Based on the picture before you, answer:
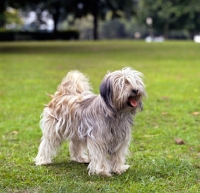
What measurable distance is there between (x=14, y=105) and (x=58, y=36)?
5058 centimetres

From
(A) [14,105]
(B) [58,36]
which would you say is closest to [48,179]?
(A) [14,105]

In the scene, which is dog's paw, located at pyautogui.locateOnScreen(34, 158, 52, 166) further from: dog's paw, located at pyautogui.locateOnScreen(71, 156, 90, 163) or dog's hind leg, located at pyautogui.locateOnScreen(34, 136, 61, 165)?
dog's paw, located at pyautogui.locateOnScreen(71, 156, 90, 163)

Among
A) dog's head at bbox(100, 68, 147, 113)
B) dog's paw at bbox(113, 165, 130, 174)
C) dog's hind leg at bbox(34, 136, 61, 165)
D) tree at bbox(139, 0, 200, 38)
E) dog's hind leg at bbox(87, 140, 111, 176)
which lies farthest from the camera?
tree at bbox(139, 0, 200, 38)

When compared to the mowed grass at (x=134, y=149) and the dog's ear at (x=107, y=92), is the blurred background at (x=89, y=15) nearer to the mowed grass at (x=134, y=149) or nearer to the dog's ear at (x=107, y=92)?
the mowed grass at (x=134, y=149)

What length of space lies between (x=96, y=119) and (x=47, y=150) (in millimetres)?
983

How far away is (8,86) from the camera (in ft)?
42.6

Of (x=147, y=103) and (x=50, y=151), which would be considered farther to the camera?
(x=147, y=103)

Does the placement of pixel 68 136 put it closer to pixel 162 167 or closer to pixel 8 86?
pixel 162 167

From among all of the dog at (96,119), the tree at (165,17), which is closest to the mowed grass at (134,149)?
the dog at (96,119)

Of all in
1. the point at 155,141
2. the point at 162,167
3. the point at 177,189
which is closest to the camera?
the point at 177,189

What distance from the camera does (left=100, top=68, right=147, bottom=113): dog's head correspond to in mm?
4809

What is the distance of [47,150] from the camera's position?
5.77 meters

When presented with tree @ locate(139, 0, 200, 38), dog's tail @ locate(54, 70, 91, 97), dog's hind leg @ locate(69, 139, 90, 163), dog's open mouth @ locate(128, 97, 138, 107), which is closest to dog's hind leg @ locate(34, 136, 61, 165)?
dog's hind leg @ locate(69, 139, 90, 163)

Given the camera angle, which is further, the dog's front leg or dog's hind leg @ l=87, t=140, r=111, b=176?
the dog's front leg
